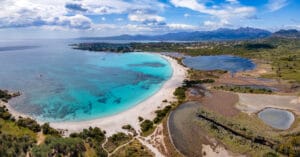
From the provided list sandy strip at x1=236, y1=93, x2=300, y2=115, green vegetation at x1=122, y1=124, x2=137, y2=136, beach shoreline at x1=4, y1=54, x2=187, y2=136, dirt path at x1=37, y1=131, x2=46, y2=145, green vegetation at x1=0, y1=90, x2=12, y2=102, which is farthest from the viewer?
green vegetation at x1=0, y1=90, x2=12, y2=102

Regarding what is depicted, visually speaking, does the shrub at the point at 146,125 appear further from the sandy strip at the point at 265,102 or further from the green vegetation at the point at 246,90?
the green vegetation at the point at 246,90

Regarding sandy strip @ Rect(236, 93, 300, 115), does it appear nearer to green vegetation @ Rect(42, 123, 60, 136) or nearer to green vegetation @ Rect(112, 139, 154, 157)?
green vegetation @ Rect(112, 139, 154, 157)

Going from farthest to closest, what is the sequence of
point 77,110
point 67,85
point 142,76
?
point 142,76 < point 67,85 < point 77,110

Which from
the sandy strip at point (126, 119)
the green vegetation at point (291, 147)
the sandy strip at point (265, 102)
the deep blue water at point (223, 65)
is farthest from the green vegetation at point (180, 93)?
the deep blue water at point (223, 65)

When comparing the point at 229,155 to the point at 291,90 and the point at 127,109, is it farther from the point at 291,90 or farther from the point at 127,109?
the point at 291,90

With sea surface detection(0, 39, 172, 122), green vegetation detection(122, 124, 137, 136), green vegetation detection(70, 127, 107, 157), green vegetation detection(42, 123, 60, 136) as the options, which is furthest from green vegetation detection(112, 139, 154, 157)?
sea surface detection(0, 39, 172, 122)

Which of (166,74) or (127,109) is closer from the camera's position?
(127,109)

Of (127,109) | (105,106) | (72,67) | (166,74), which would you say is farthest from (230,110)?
(72,67)

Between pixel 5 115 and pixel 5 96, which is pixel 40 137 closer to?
pixel 5 115
